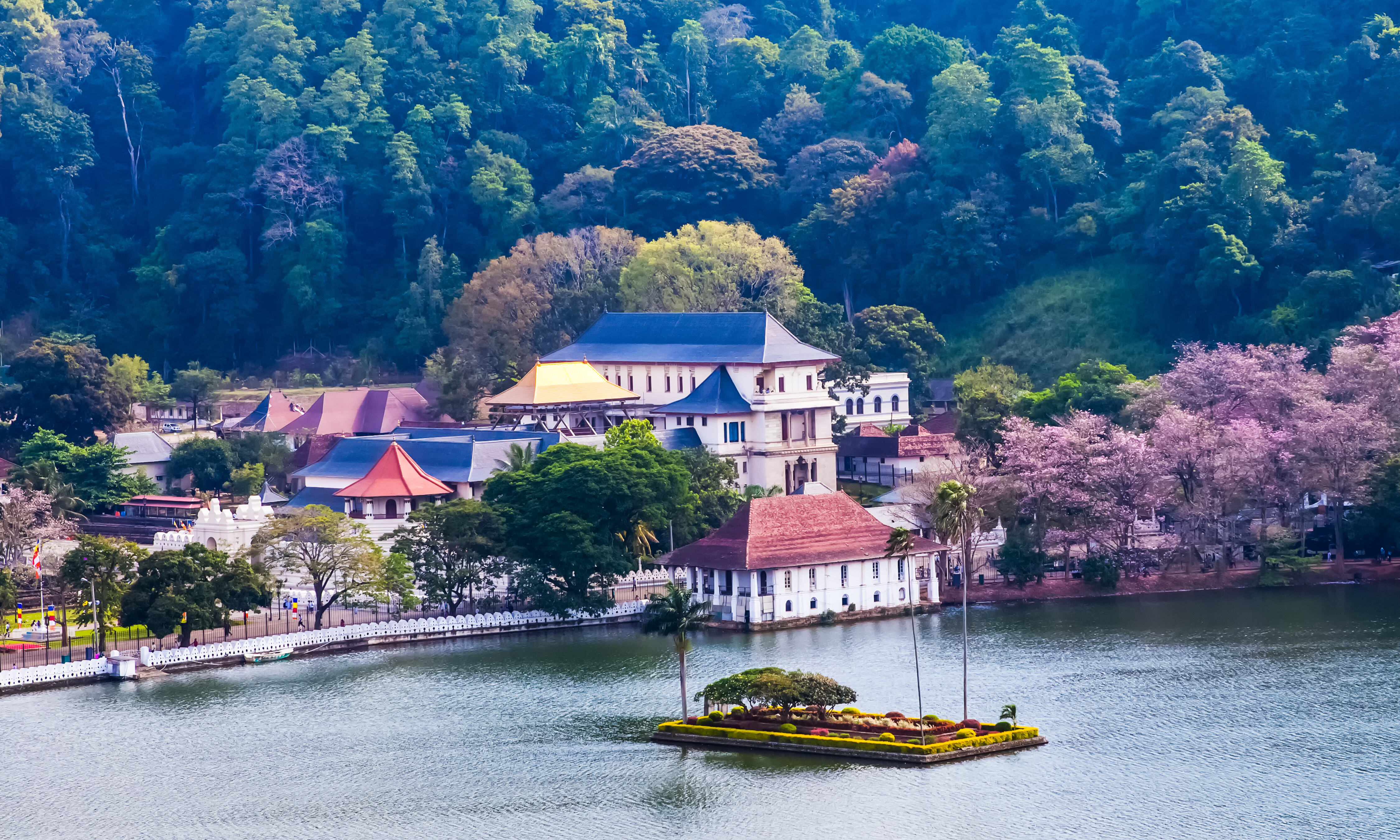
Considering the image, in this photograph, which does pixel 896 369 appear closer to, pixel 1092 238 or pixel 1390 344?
pixel 1092 238

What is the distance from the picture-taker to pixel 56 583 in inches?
2598

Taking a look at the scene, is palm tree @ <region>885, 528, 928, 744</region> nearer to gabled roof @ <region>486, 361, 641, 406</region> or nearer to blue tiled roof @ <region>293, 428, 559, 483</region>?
blue tiled roof @ <region>293, 428, 559, 483</region>

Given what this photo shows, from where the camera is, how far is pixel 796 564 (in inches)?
2413

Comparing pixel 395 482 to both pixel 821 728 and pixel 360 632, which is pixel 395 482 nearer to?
pixel 360 632

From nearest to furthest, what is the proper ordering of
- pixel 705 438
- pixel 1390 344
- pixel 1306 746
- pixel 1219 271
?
pixel 1306 746
pixel 1390 344
pixel 705 438
pixel 1219 271

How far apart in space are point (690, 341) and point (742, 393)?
201 inches

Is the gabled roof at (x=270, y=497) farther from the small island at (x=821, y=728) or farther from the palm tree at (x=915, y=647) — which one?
the small island at (x=821, y=728)

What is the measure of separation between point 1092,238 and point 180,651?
5442 centimetres

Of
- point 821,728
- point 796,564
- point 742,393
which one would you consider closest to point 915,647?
point 821,728

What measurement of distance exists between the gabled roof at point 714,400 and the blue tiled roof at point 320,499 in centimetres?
1313

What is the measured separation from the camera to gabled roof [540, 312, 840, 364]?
81250mm

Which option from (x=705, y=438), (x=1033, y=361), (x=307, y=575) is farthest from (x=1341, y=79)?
(x=307, y=575)

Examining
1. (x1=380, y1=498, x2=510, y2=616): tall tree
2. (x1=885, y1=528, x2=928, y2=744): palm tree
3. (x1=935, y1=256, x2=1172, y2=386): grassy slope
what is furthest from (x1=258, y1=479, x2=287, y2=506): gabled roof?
(x1=935, y1=256, x2=1172, y2=386): grassy slope

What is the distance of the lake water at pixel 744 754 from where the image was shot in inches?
1612
